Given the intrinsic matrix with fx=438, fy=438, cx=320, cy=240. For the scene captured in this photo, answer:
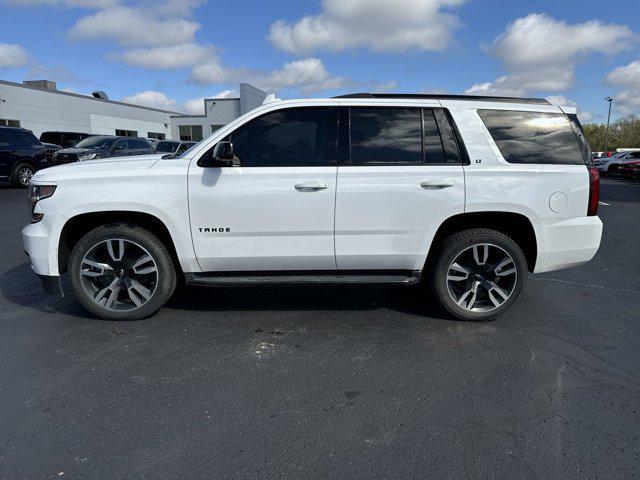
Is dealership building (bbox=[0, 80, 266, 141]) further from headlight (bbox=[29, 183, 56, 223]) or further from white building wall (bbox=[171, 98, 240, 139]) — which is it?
headlight (bbox=[29, 183, 56, 223])

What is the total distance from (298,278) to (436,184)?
4.69ft

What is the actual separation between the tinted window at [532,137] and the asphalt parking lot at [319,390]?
149 centimetres

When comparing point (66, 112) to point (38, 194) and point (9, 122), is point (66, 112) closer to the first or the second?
point (9, 122)

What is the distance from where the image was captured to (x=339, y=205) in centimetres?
369

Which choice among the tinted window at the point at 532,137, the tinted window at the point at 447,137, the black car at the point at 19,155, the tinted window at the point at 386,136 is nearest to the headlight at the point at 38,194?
the tinted window at the point at 386,136

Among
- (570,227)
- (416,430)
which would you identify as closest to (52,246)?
(416,430)

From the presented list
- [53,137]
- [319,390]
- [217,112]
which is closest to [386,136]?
[319,390]

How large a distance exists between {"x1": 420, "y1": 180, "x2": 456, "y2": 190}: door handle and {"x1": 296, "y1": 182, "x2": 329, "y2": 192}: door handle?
0.84 metres

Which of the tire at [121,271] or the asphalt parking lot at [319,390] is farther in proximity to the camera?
the tire at [121,271]

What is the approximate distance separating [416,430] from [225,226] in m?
2.17

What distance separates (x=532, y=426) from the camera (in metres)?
2.54

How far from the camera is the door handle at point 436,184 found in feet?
12.1

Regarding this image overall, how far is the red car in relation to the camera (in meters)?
22.7

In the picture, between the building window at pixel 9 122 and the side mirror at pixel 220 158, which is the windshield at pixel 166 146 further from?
the side mirror at pixel 220 158
